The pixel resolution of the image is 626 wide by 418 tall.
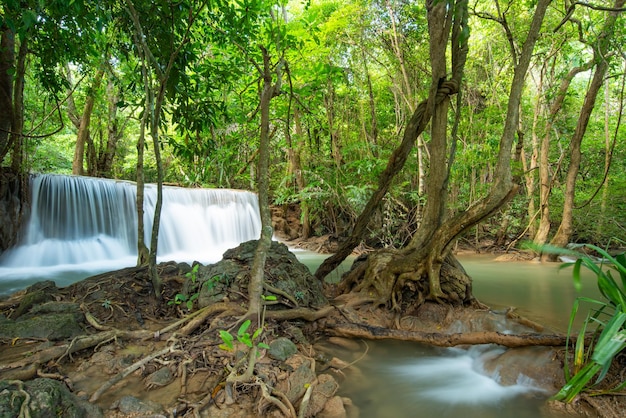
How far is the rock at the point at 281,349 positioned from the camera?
2.68 metres

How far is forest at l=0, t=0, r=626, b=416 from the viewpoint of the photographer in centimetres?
343

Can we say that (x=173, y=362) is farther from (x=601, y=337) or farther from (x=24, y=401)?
(x=601, y=337)

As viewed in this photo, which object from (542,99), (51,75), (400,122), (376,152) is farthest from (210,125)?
(542,99)

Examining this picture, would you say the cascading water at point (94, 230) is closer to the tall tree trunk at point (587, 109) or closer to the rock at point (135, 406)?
the rock at point (135, 406)

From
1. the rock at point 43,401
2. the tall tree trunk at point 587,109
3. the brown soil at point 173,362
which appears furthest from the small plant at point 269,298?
the tall tree trunk at point 587,109

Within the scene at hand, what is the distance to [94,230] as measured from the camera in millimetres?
9938

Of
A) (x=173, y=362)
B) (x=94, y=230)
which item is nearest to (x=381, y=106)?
(x=94, y=230)

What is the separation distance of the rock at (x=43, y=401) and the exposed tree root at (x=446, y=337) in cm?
239

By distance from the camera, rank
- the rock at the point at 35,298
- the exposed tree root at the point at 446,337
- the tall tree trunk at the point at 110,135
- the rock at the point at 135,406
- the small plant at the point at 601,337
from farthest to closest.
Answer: the tall tree trunk at the point at 110,135 < the rock at the point at 35,298 < the exposed tree root at the point at 446,337 < the rock at the point at 135,406 < the small plant at the point at 601,337

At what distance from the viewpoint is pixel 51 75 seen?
14.7 feet

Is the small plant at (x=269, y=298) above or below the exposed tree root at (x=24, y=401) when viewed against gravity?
above

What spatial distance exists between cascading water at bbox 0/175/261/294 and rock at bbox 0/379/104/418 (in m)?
5.84

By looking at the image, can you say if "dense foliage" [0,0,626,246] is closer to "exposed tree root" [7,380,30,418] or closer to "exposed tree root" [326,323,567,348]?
"exposed tree root" [326,323,567,348]

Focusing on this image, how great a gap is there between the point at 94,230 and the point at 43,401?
376 inches
